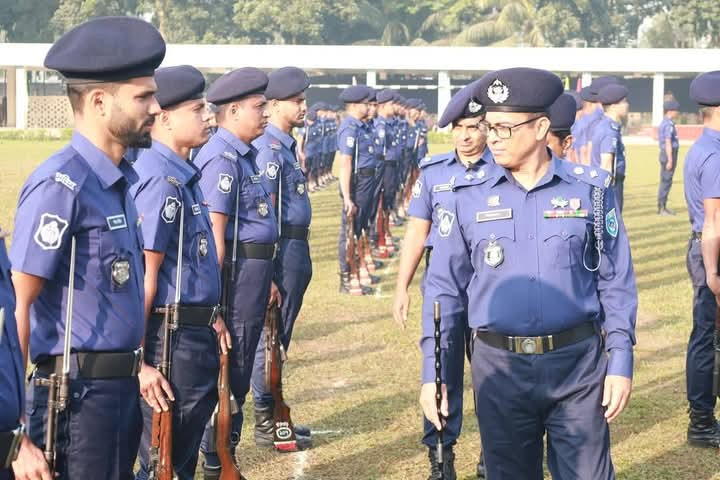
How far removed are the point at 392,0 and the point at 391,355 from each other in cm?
7237

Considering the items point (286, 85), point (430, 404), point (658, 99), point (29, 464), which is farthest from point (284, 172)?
point (658, 99)

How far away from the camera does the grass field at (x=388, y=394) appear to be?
23.5 feet

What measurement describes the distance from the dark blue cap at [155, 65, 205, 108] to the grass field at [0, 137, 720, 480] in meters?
2.44

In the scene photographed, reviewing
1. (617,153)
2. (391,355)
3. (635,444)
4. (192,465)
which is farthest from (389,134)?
(192,465)

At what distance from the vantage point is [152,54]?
13.5 feet

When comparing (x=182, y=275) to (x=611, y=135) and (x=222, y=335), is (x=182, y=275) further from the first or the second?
(x=611, y=135)

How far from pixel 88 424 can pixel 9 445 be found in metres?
0.73

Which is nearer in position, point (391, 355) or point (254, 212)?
point (254, 212)

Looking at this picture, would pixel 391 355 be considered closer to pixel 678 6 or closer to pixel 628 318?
pixel 628 318

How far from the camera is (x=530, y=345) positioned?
4449 mm

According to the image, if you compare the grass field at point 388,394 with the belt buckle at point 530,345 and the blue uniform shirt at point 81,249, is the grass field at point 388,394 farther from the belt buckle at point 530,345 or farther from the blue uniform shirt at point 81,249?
the blue uniform shirt at point 81,249

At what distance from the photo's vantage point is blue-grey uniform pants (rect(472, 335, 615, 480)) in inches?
175

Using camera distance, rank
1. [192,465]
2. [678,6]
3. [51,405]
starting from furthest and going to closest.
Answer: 1. [678,6]
2. [192,465]
3. [51,405]

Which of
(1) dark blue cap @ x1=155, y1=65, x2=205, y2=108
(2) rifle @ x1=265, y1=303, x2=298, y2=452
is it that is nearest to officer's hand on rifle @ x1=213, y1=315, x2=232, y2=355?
(2) rifle @ x1=265, y1=303, x2=298, y2=452
